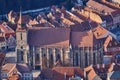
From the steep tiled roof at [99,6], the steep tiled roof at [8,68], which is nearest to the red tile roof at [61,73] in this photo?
the steep tiled roof at [8,68]

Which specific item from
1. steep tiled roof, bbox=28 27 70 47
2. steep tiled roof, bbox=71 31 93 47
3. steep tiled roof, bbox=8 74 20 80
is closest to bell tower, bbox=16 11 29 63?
steep tiled roof, bbox=28 27 70 47

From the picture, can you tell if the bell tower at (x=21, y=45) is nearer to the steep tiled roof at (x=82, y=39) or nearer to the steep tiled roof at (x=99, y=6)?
the steep tiled roof at (x=82, y=39)

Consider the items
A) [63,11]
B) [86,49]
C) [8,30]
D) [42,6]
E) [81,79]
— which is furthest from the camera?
[42,6]

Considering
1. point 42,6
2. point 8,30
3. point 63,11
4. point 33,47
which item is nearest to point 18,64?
point 33,47

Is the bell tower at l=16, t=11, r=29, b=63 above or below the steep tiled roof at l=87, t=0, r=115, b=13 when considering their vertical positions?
below

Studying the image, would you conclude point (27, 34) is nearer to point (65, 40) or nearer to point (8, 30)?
point (65, 40)

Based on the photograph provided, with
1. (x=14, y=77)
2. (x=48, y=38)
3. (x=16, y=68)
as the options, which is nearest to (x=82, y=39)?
(x=48, y=38)

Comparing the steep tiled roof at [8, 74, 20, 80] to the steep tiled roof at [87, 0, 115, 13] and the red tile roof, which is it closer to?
the red tile roof

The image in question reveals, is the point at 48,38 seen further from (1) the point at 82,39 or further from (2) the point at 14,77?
(2) the point at 14,77

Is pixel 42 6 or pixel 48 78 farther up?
pixel 42 6
